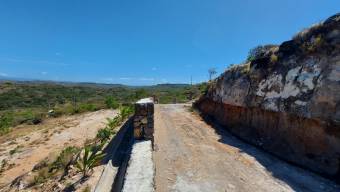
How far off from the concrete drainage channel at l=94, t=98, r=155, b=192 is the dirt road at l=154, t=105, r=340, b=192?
1.09ft

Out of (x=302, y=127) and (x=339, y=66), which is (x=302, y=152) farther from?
(x=339, y=66)

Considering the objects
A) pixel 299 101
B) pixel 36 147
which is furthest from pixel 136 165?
pixel 36 147

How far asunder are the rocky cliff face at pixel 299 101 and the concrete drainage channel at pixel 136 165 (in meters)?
4.17

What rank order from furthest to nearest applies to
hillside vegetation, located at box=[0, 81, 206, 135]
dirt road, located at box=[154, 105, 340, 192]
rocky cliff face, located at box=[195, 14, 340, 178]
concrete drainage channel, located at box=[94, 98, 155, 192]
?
hillside vegetation, located at box=[0, 81, 206, 135]
rocky cliff face, located at box=[195, 14, 340, 178]
dirt road, located at box=[154, 105, 340, 192]
concrete drainage channel, located at box=[94, 98, 155, 192]

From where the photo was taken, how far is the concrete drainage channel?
5.00 metres

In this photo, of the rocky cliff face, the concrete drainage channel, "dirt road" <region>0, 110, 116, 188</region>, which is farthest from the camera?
"dirt road" <region>0, 110, 116, 188</region>

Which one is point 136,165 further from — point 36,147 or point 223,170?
point 36,147

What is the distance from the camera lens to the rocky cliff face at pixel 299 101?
21.9ft

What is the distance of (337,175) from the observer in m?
6.06

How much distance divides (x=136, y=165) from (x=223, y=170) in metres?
2.23

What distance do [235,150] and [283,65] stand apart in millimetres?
3650

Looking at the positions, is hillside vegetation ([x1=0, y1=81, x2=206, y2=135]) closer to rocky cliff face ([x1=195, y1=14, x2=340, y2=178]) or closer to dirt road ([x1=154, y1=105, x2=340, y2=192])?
rocky cliff face ([x1=195, y1=14, x2=340, y2=178])

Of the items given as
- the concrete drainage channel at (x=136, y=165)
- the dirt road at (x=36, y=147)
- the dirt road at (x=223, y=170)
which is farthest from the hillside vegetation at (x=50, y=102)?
the concrete drainage channel at (x=136, y=165)

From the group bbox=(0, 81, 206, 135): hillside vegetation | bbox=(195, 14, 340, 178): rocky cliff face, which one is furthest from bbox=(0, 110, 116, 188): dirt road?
bbox=(195, 14, 340, 178): rocky cliff face
